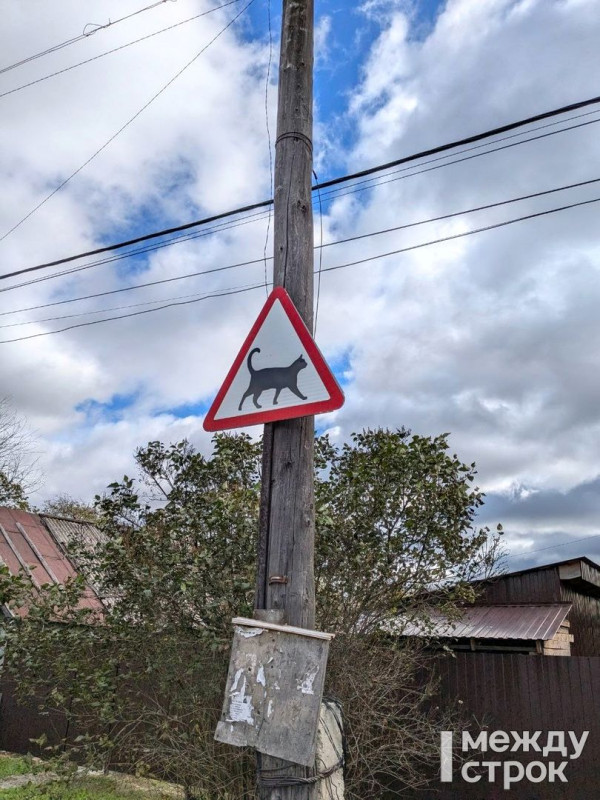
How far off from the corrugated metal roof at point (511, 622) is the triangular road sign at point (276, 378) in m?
6.95

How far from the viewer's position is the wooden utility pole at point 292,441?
2.55 m

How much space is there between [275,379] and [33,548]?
12256 mm

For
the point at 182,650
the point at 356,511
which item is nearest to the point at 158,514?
the point at 182,650

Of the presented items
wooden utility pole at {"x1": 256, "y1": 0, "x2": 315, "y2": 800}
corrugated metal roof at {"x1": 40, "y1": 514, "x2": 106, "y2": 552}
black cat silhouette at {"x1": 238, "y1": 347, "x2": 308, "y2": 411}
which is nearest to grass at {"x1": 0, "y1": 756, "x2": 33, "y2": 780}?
corrugated metal roof at {"x1": 40, "y1": 514, "x2": 106, "y2": 552}

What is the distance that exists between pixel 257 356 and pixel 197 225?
12.6 feet

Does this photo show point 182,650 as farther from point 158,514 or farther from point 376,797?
point 376,797

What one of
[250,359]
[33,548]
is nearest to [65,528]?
[33,548]

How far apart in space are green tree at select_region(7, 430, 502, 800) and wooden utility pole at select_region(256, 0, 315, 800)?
292 cm

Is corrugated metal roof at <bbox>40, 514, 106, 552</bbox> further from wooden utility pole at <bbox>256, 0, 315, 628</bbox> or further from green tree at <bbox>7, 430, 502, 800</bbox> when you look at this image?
wooden utility pole at <bbox>256, 0, 315, 628</bbox>

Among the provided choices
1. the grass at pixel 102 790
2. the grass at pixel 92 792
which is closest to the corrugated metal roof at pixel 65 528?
the grass at pixel 102 790

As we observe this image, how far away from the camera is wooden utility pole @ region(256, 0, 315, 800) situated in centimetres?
255

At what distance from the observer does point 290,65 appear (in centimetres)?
349

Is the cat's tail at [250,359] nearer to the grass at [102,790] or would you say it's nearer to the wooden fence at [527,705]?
the grass at [102,790]

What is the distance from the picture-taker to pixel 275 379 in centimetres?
282
